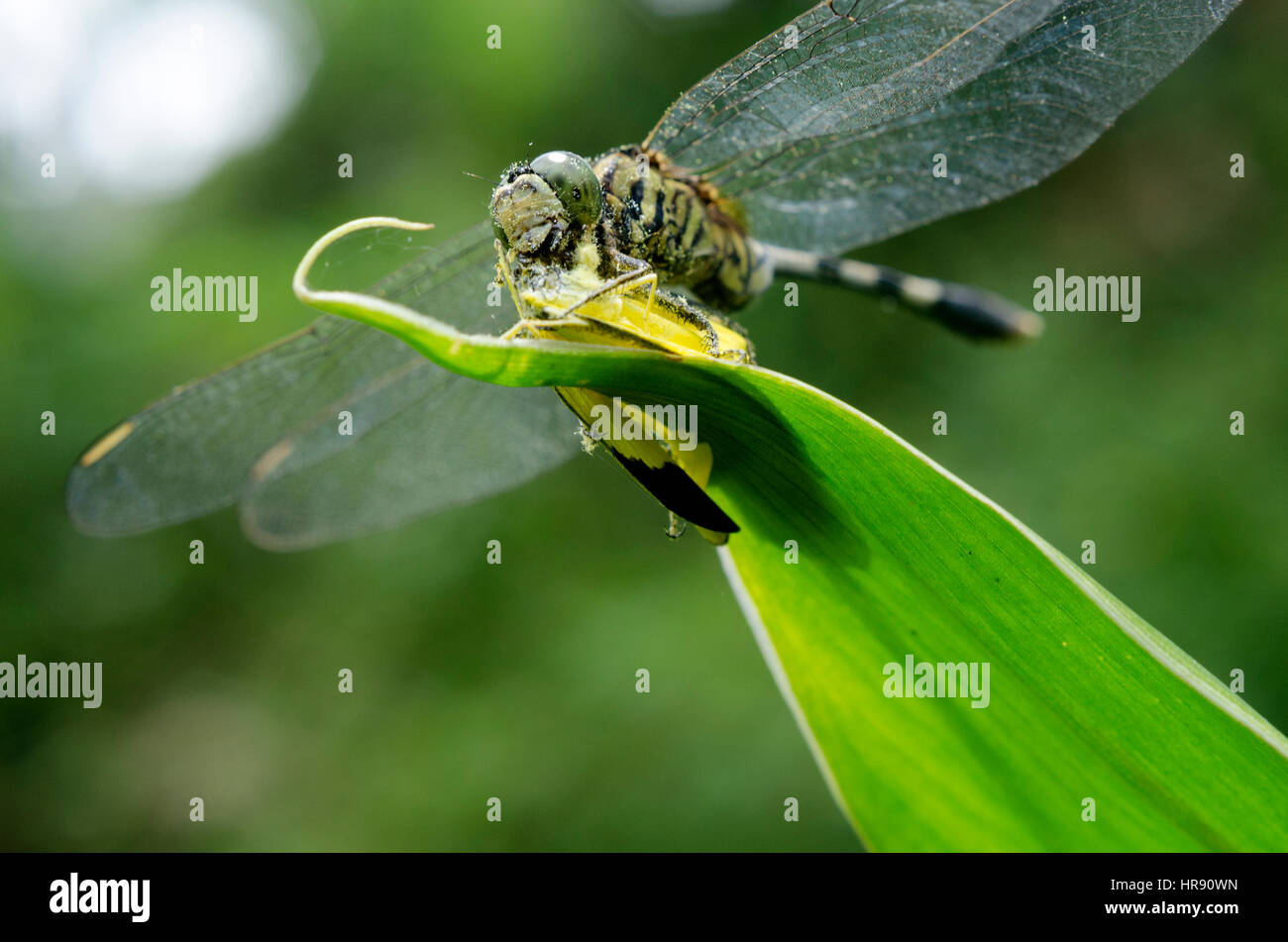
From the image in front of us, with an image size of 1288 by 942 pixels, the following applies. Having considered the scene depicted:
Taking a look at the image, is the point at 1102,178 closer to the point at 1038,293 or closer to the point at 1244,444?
the point at 1038,293

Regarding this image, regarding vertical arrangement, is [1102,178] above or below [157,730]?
above

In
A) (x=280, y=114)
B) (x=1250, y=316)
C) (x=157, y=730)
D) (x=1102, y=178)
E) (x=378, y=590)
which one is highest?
(x=280, y=114)

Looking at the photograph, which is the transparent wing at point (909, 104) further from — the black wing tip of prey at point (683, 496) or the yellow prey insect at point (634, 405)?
the black wing tip of prey at point (683, 496)

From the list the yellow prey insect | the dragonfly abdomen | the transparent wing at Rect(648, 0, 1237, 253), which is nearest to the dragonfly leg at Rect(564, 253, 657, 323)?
the yellow prey insect

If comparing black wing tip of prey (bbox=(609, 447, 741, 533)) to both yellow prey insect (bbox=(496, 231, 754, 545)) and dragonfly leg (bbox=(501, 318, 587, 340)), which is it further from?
dragonfly leg (bbox=(501, 318, 587, 340))

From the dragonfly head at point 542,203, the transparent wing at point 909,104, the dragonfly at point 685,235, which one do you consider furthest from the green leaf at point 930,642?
the transparent wing at point 909,104

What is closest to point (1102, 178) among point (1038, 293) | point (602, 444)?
point (1038, 293)

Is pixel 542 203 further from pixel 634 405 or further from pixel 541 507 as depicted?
pixel 541 507
